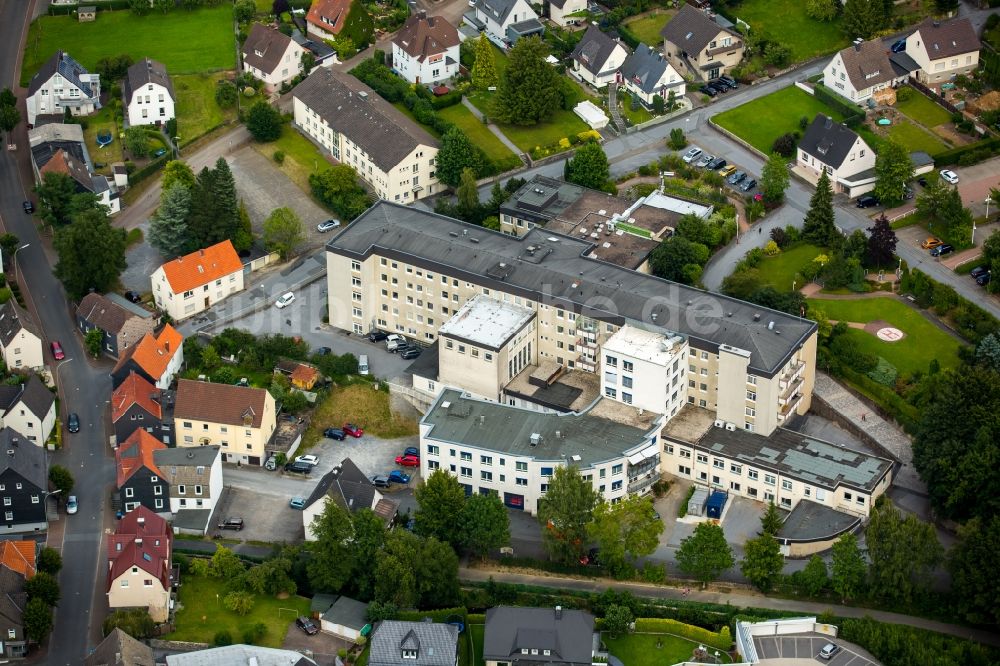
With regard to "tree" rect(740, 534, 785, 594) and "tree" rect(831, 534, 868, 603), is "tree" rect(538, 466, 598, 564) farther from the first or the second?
"tree" rect(831, 534, 868, 603)

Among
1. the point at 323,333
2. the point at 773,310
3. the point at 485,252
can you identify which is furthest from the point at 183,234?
the point at 773,310

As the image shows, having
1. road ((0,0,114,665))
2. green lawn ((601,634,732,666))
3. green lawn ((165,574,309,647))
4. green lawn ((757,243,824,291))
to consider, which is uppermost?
green lawn ((757,243,824,291))

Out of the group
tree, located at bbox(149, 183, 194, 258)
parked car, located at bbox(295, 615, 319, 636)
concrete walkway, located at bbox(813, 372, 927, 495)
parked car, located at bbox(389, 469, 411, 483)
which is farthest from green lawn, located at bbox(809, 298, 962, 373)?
tree, located at bbox(149, 183, 194, 258)

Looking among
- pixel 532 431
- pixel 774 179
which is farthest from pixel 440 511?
pixel 774 179

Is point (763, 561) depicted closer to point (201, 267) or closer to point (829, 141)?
point (829, 141)

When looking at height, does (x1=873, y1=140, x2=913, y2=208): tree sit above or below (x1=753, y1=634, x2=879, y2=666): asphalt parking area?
above

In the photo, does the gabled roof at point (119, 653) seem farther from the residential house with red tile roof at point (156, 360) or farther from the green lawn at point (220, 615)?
the residential house with red tile roof at point (156, 360)

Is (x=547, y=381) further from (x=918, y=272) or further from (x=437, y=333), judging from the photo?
(x=918, y=272)
